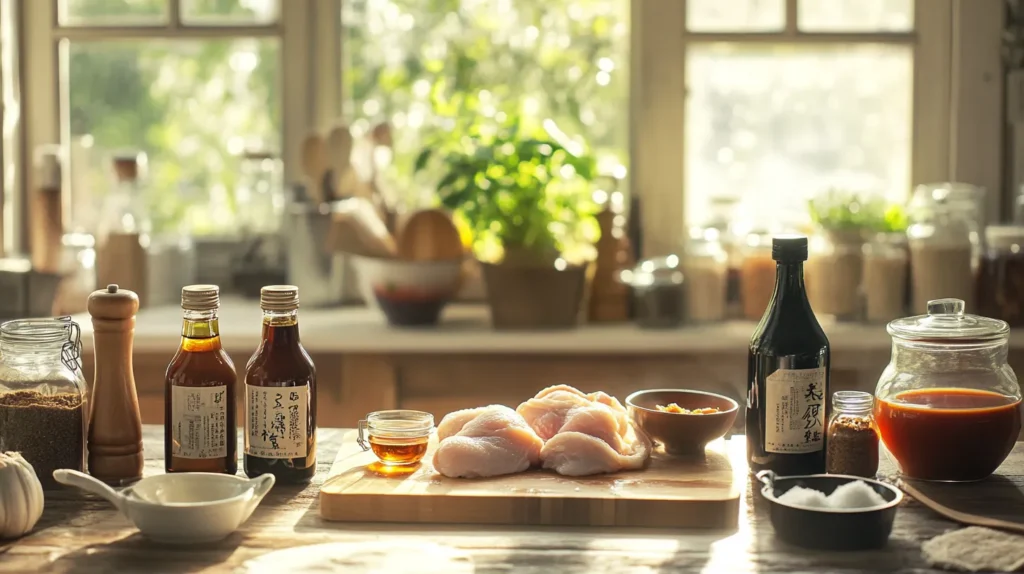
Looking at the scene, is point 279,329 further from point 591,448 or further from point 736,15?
point 736,15

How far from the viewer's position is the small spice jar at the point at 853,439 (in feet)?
4.60

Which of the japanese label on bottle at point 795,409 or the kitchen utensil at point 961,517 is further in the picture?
the japanese label on bottle at point 795,409

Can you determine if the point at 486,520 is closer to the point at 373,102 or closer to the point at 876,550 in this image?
the point at 876,550

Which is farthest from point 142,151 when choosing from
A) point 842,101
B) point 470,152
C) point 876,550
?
point 876,550

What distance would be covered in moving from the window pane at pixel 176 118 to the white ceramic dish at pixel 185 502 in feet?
5.86

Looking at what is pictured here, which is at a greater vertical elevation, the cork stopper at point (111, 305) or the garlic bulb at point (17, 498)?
the cork stopper at point (111, 305)

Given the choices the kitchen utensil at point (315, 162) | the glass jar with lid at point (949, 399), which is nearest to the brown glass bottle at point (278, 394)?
the glass jar with lid at point (949, 399)

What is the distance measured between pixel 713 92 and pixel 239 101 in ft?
3.85

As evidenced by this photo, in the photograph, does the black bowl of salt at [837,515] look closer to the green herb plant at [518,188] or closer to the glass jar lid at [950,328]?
the glass jar lid at [950,328]

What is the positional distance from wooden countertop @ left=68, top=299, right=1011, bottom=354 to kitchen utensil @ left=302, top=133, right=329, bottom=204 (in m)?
0.37

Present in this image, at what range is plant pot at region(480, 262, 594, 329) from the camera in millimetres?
2537

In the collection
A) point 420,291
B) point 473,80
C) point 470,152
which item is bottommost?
point 420,291

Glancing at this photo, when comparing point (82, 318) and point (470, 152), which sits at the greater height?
point (470, 152)

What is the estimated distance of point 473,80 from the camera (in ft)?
9.70
